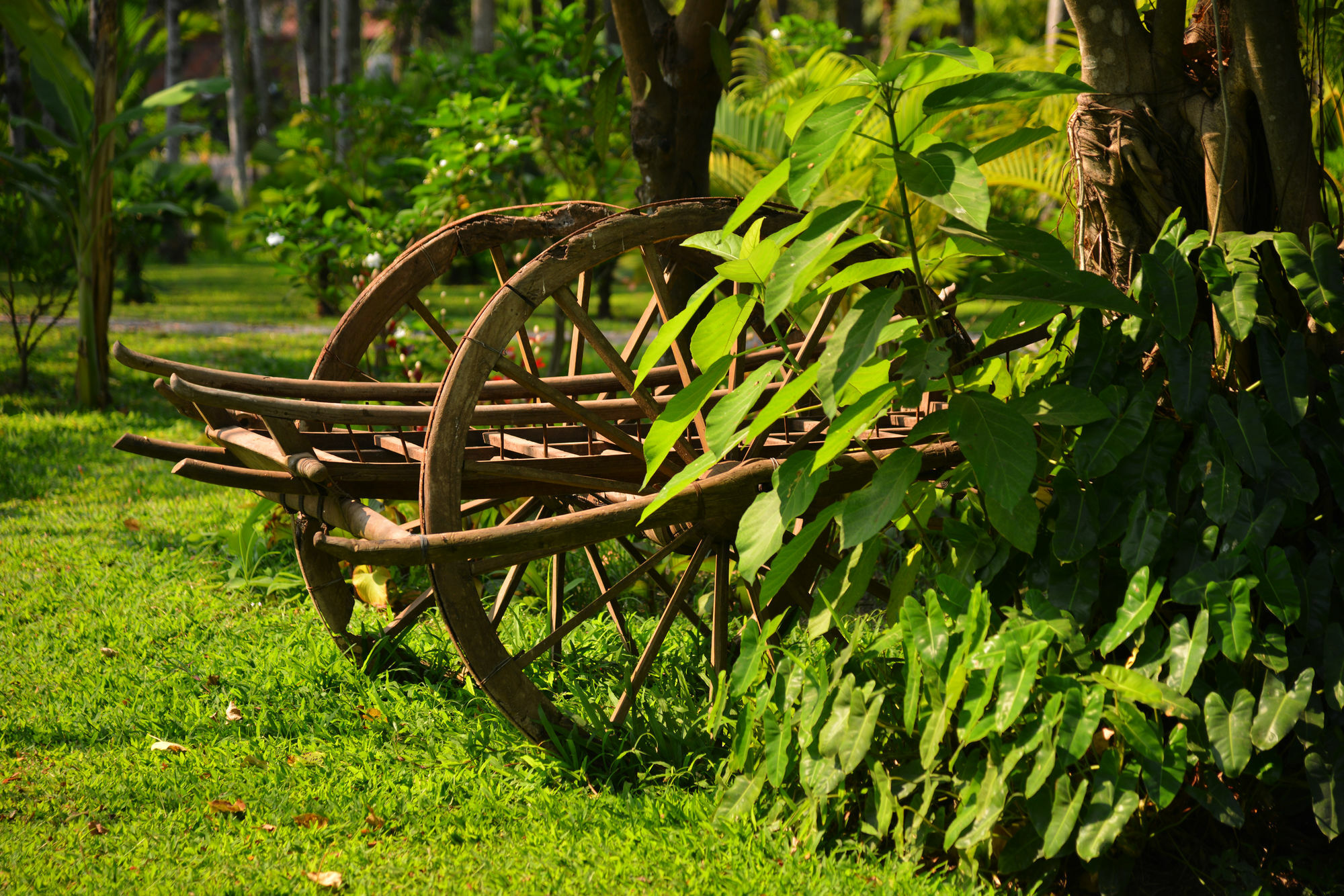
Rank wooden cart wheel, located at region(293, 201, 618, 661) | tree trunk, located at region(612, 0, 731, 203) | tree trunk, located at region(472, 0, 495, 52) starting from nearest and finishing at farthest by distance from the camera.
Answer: wooden cart wheel, located at region(293, 201, 618, 661) → tree trunk, located at region(612, 0, 731, 203) → tree trunk, located at region(472, 0, 495, 52)

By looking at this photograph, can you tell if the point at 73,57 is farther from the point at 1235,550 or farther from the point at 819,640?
the point at 1235,550

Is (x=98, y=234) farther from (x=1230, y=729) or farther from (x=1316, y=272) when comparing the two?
(x=1230, y=729)

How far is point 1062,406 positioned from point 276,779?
203 centimetres

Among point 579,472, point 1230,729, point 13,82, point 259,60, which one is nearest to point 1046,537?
point 1230,729

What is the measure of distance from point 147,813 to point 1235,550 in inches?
95.4

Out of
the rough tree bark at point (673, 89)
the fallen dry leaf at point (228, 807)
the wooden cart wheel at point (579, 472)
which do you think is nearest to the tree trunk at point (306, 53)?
the rough tree bark at point (673, 89)

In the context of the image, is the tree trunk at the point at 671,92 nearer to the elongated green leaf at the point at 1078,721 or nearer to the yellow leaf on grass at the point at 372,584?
the yellow leaf on grass at the point at 372,584

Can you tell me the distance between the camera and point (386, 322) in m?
2.86

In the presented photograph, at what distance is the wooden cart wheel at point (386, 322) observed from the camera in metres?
2.61

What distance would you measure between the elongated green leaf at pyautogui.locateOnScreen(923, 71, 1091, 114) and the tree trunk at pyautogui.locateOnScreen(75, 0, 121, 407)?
20.5 ft

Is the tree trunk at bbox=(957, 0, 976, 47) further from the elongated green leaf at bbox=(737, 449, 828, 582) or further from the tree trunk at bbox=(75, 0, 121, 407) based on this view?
the elongated green leaf at bbox=(737, 449, 828, 582)

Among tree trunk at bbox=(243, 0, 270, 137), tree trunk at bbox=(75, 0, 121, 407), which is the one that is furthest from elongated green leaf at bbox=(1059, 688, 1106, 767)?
tree trunk at bbox=(243, 0, 270, 137)

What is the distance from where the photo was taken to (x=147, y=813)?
2.34 m

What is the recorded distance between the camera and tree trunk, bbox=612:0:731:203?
12.2ft
